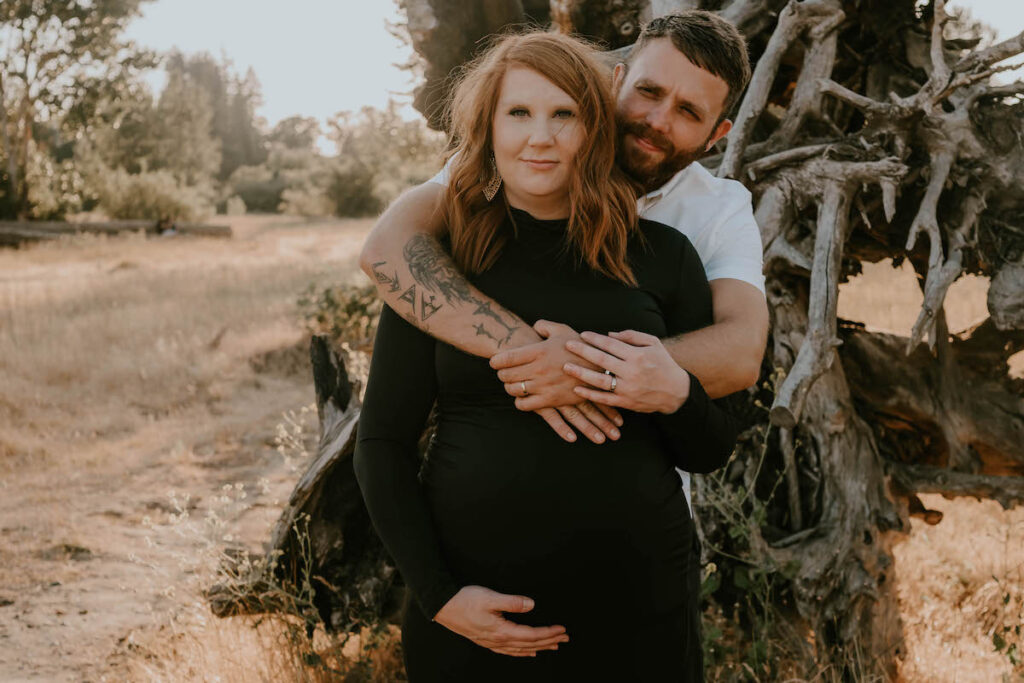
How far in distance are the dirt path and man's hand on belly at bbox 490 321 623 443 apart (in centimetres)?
165

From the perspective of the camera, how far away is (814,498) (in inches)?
141

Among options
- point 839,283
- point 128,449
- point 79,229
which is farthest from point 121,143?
point 839,283

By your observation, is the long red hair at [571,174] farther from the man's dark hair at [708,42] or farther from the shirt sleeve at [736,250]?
the man's dark hair at [708,42]

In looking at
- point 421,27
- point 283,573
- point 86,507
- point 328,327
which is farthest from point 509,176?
point 328,327

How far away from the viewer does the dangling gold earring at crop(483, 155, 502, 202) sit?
6.80 feet

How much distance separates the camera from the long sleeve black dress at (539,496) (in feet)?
5.97

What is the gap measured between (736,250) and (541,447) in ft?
2.94

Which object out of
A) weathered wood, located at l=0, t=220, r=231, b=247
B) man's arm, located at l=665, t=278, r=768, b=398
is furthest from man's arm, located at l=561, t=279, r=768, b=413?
Result: weathered wood, located at l=0, t=220, r=231, b=247

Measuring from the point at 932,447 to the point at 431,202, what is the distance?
3.39 meters

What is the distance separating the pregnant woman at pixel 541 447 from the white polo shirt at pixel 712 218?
177mm

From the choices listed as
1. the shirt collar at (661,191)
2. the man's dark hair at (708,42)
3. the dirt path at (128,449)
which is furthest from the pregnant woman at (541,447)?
the dirt path at (128,449)

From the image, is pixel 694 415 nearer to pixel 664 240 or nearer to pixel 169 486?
pixel 664 240

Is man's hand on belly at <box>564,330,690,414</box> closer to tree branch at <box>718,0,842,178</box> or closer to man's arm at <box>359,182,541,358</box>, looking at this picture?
man's arm at <box>359,182,541,358</box>

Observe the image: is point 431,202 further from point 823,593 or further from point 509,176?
point 823,593
